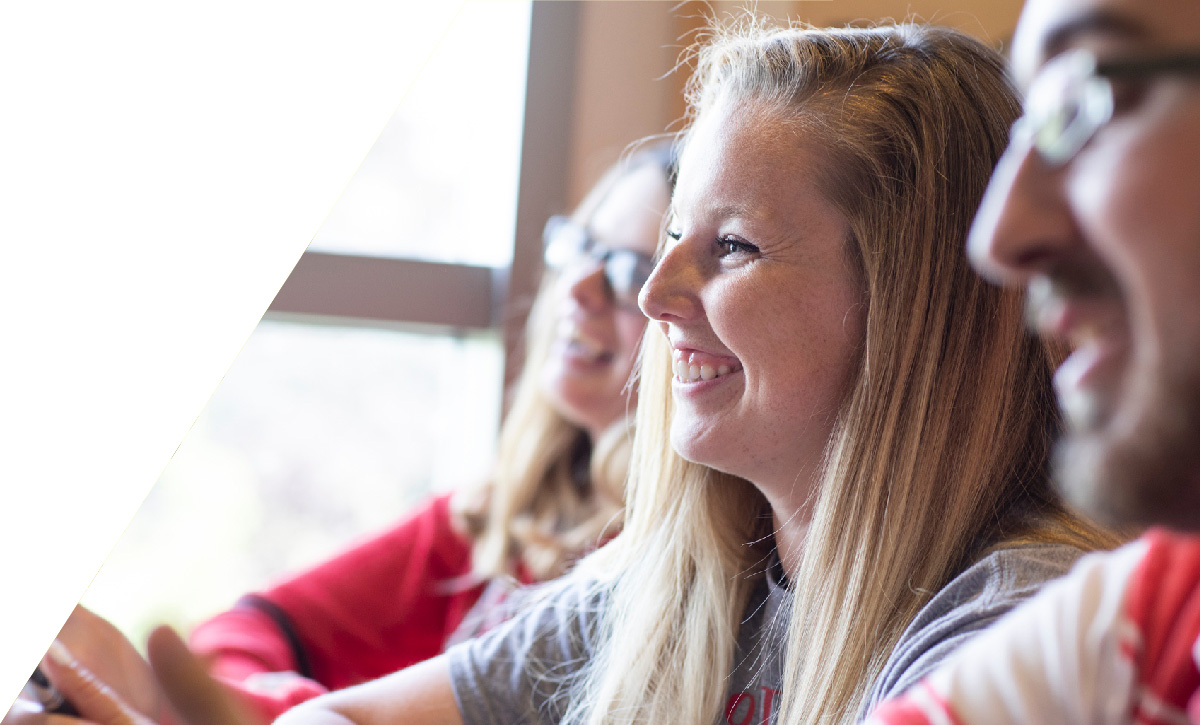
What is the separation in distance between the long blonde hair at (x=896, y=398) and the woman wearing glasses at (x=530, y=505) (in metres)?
0.56

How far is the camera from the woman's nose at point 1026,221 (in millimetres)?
426

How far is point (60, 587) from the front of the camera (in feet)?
1.64

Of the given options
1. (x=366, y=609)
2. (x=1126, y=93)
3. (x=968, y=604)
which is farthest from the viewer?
(x=366, y=609)

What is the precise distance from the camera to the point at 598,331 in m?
1.55

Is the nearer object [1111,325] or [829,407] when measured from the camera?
[1111,325]

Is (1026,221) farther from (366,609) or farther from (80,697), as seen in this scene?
(366,609)

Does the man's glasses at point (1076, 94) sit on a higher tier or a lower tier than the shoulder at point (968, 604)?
higher

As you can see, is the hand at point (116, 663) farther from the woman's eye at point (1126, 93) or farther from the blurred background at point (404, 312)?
the blurred background at point (404, 312)

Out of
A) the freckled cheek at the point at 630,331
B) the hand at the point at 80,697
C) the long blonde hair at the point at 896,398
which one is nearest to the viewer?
the hand at the point at 80,697

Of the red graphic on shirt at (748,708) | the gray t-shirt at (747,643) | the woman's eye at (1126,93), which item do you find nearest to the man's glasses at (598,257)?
the gray t-shirt at (747,643)

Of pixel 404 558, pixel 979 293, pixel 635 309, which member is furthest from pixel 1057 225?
pixel 404 558

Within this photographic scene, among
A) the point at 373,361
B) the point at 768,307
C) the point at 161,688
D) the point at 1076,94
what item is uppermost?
the point at 1076,94

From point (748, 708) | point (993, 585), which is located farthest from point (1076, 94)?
point (748, 708)

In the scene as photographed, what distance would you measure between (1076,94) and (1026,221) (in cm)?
5
